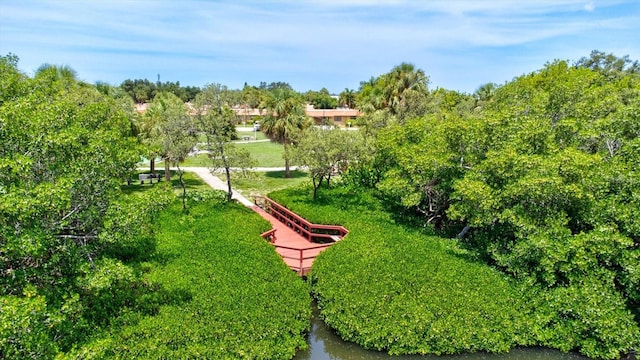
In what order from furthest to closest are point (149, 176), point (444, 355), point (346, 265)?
point (149, 176) < point (346, 265) < point (444, 355)

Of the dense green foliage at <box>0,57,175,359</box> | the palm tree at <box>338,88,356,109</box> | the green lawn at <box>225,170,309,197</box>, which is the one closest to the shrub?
the dense green foliage at <box>0,57,175,359</box>

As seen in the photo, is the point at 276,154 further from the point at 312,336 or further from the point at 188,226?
the point at 312,336

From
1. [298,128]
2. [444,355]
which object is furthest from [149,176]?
[444,355]

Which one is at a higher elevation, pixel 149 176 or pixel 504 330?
pixel 149 176

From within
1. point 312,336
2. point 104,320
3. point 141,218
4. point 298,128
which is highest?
point 298,128

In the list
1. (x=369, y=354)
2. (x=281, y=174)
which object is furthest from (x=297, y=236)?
(x=281, y=174)

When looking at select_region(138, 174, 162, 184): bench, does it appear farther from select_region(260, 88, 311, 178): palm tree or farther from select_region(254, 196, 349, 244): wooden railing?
select_region(254, 196, 349, 244): wooden railing
